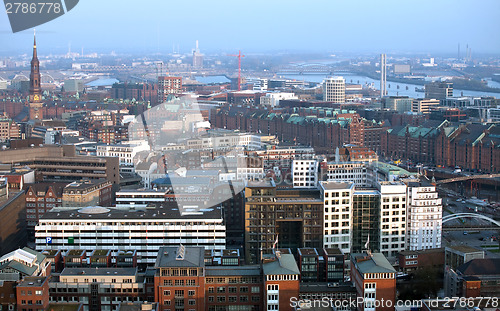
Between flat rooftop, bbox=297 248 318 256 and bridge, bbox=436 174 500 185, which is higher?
flat rooftop, bbox=297 248 318 256

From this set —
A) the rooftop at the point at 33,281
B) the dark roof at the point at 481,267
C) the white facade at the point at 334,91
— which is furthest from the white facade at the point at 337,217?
the white facade at the point at 334,91

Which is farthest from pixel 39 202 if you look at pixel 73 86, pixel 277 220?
pixel 73 86

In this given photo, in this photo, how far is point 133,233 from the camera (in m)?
10.5

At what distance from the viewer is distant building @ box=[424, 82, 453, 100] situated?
108 ft

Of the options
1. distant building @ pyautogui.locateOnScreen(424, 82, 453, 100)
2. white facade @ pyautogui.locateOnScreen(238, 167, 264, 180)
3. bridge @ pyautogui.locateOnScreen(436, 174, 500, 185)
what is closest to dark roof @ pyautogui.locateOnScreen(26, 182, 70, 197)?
white facade @ pyautogui.locateOnScreen(238, 167, 264, 180)

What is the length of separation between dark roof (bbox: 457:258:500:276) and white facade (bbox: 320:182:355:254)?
2150 millimetres

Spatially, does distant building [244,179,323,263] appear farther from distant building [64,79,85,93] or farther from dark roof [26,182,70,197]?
distant building [64,79,85,93]

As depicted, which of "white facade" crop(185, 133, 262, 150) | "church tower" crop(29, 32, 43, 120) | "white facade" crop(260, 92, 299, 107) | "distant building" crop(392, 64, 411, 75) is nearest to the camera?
"white facade" crop(185, 133, 262, 150)

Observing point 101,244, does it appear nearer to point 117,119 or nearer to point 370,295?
point 370,295

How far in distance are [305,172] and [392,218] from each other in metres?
3.49

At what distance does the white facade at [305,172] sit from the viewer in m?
14.5

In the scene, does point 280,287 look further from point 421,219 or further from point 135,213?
point 421,219

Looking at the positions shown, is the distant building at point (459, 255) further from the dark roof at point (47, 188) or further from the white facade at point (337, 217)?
the dark roof at point (47, 188)

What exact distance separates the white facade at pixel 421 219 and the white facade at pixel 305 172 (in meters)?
A: 3.30
